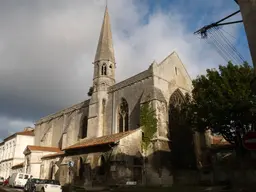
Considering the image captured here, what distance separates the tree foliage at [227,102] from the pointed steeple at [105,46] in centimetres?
1512

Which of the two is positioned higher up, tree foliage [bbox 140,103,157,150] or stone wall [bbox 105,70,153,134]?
stone wall [bbox 105,70,153,134]

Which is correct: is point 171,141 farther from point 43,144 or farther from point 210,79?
point 43,144

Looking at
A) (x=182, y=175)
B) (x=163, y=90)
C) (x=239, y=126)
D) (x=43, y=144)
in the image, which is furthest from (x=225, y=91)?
(x=43, y=144)

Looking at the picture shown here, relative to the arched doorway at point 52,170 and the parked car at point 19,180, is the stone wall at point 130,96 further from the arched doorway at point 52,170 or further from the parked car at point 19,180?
the parked car at point 19,180

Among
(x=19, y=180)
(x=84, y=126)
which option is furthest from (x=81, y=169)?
(x=84, y=126)

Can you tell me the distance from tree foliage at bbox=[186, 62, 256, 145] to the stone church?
176 inches

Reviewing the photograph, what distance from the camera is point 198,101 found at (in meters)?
23.2

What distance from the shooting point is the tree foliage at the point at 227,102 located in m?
20.6

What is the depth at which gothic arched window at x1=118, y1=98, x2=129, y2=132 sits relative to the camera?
29.3m

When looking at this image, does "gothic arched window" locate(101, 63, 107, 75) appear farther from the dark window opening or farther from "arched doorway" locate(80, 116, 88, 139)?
the dark window opening

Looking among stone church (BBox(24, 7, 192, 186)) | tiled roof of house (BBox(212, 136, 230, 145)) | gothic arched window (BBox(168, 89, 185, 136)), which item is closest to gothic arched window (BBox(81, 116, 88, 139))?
stone church (BBox(24, 7, 192, 186))

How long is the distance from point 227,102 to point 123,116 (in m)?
12.7

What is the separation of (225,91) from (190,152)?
10.3 metres

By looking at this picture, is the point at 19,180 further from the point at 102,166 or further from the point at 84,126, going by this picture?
the point at 102,166
